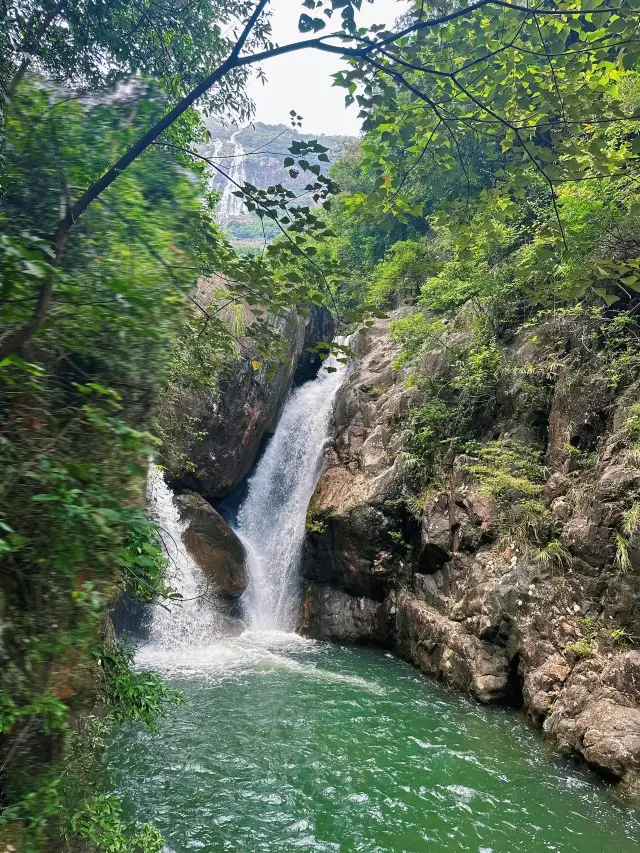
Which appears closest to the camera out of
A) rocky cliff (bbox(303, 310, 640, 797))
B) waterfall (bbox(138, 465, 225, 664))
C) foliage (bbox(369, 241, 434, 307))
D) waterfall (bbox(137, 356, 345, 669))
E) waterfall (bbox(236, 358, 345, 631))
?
rocky cliff (bbox(303, 310, 640, 797))

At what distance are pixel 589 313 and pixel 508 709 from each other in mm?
7000

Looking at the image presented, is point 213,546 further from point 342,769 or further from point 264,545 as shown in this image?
point 342,769

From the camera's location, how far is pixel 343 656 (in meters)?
10.9

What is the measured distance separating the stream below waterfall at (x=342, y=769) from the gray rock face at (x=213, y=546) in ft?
6.81

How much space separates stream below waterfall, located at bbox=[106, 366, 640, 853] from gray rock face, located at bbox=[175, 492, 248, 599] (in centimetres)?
208

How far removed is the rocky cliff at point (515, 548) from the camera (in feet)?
22.4

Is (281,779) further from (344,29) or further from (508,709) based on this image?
(344,29)

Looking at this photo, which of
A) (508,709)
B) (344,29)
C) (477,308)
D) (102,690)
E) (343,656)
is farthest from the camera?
(477,308)

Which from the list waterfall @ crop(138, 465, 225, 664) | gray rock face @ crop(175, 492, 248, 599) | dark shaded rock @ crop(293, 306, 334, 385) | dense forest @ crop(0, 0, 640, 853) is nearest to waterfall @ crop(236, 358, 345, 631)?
gray rock face @ crop(175, 492, 248, 599)

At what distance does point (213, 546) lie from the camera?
42.5ft

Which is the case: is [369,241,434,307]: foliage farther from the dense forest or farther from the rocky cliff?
the dense forest

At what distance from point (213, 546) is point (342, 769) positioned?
7.51 metres

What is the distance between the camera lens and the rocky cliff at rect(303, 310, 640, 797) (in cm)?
684

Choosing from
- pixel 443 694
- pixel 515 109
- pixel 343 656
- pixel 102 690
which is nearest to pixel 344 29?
pixel 515 109
